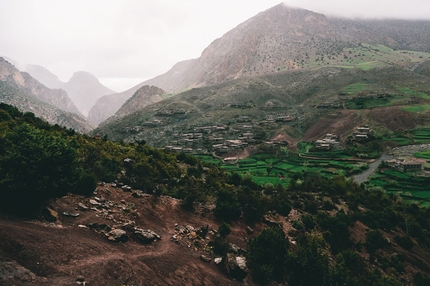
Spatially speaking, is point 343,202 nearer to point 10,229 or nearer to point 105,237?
point 105,237

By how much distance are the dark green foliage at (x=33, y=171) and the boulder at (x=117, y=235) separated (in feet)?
13.6

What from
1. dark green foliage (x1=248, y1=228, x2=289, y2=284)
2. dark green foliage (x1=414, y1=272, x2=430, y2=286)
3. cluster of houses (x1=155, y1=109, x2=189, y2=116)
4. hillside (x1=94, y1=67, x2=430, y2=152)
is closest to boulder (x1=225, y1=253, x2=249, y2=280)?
dark green foliage (x1=248, y1=228, x2=289, y2=284)

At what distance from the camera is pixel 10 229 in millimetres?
12633

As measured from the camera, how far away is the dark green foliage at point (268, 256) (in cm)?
1822

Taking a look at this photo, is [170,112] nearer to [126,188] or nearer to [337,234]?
[126,188]

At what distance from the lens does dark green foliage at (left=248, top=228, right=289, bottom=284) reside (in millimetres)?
18219

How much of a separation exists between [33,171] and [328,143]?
8274 cm

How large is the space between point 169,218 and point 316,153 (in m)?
66.0

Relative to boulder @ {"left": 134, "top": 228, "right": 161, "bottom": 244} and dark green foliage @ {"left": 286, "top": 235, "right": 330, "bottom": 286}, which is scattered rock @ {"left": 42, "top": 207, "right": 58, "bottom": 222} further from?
dark green foliage @ {"left": 286, "top": 235, "right": 330, "bottom": 286}

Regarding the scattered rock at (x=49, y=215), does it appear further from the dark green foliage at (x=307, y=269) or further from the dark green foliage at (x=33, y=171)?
the dark green foliage at (x=307, y=269)

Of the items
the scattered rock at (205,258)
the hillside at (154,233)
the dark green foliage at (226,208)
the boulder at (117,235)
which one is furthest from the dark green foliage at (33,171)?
the dark green foliage at (226,208)

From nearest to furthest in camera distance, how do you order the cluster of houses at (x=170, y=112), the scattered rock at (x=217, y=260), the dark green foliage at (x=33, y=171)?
the dark green foliage at (x=33, y=171)
the scattered rock at (x=217, y=260)
the cluster of houses at (x=170, y=112)

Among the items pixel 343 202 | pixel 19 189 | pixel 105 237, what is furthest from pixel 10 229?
pixel 343 202

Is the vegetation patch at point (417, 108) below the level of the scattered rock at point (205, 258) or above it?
above
